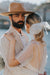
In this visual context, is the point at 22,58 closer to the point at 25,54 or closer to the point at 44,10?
the point at 25,54

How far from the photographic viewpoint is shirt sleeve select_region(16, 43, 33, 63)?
116 cm

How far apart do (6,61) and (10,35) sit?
0.50 feet

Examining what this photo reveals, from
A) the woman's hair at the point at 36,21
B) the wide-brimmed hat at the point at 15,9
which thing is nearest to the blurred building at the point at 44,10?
the wide-brimmed hat at the point at 15,9

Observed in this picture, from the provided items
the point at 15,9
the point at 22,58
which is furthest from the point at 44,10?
the point at 22,58

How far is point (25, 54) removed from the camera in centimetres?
118

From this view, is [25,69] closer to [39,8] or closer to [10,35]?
[10,35]

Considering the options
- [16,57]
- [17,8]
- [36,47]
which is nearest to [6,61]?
[16,57]

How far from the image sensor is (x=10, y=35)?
1.22 m

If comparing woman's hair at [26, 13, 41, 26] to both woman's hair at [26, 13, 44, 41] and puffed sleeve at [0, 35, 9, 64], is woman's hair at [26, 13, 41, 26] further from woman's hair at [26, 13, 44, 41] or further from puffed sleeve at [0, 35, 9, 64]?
puffed sleeve at [0, 35, 9, 64]

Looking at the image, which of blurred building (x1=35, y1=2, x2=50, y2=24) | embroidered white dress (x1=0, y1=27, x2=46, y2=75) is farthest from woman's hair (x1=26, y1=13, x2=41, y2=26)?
blurred building (x1=35, y1=2, x2=50, y2=24)

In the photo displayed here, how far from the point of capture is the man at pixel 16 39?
4.00 feet

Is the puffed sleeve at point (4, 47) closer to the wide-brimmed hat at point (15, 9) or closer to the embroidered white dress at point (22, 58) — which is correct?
the embroidered white dress at point (22, 58)

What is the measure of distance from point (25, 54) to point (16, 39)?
0.34 feet

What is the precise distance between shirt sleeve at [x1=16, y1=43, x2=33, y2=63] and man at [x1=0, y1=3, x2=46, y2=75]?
0.08 ft
